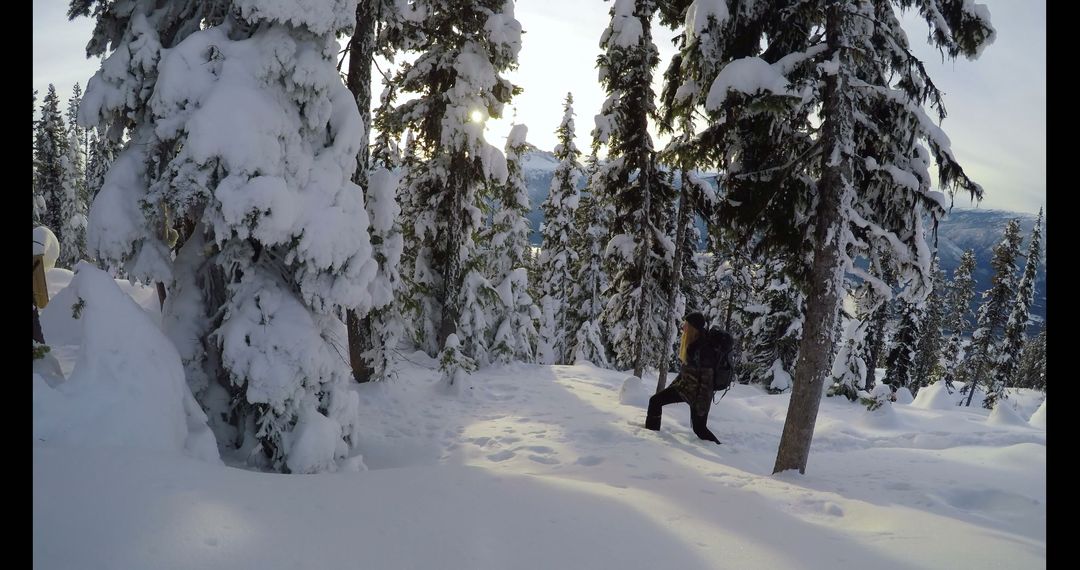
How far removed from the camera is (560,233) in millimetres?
30859

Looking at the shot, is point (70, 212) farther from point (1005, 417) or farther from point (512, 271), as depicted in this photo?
point (1005, 417)

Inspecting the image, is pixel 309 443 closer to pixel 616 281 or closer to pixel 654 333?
pixel 616 281

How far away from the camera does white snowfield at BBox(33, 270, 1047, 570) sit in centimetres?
307

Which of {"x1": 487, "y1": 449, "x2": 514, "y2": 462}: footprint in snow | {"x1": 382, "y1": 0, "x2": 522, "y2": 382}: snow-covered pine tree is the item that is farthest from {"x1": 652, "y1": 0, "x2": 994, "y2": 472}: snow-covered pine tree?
{"x1": 382, "y1": 0, "x2": 522, "y2": 382}: snow-covered pine tree

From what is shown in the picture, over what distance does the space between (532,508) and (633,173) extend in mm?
13377

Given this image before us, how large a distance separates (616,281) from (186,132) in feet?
44.9

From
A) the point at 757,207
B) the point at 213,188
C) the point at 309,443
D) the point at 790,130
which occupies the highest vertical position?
the point at 790,130

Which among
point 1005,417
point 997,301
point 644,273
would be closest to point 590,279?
point 644,273

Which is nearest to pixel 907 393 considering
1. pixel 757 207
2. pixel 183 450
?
pixel 757 207

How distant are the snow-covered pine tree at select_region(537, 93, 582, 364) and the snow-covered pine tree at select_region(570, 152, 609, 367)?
90cm

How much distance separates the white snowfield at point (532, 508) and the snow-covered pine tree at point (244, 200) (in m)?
1.47

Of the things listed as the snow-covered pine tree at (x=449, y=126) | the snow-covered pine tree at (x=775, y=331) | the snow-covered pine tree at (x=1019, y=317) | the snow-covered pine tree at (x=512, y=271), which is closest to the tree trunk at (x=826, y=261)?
the snow-covered pine tree at (x=449, y=126)

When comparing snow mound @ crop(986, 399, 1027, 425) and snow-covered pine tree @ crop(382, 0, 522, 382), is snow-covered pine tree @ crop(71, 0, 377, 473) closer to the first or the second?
snow-covered pine tree @ crop(382, 0, 522, 382)

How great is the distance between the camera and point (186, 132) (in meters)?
5.96
